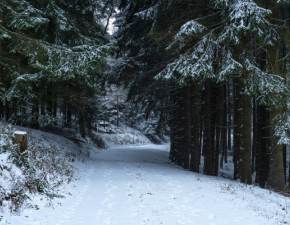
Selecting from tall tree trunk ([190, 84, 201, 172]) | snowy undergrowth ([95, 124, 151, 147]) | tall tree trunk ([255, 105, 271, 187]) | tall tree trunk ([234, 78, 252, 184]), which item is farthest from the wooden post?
snowy undergrowth ([95, 124, 151, 147])

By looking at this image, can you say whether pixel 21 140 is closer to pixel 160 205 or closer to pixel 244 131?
pixel 160 205

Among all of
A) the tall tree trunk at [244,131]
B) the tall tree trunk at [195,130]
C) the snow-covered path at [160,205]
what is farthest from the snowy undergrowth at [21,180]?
the tall tree trunk at [195,130]

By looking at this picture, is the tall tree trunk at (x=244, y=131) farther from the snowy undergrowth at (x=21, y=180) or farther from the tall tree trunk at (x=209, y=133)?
the snowy undergrowth at (x=21, y=180)

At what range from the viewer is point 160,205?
10.6 m

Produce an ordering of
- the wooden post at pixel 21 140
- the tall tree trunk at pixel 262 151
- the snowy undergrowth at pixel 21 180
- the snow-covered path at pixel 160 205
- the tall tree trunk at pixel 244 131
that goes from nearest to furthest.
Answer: the snow-covered path at pixel 160 205, the snowy undergrowth at pixel 21 180, the wooden post at pixel 21 140, the tall tree trunk at pixel 244 131, the tall tree trunk at pixel 262 151

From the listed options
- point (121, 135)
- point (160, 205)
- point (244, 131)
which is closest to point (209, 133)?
point (244, 131)

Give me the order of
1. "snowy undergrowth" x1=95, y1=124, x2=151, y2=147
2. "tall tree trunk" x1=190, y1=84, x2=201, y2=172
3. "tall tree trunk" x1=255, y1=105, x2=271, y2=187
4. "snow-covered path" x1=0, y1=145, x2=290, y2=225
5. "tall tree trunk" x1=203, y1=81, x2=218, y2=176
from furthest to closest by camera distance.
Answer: "snowy undergrowth" x1=95, y1=124, x2=151, y2=147
"tall tree trunk" x1=190, y1=84, x2=201, y2=172
"tall tree trunk" x1=255, y1=105, x2=271, y2=187
"tall tree trunk" x1=203, y1=81, x2=218, y2=176
"snow-covered path" x1=0, y1=145, x2=290, y2=225

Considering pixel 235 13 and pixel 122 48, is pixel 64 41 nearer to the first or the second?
pixel 122 48

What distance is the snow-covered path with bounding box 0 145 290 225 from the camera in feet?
29.3

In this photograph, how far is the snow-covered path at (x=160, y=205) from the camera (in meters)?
8.93

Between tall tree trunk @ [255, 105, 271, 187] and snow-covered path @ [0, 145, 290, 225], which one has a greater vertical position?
tall tree trunk @ [255, 105, 271, 187]

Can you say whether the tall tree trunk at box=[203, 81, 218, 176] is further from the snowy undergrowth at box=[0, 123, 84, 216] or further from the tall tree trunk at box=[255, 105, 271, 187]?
the snowy undergrowth at box=[0, 123, 84, 216]

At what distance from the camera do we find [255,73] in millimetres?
14102

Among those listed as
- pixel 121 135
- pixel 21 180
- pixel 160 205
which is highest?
pixel 121 135
